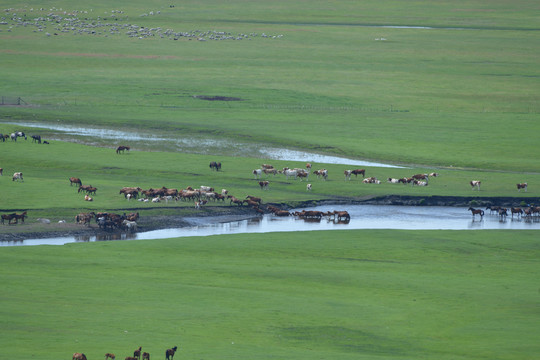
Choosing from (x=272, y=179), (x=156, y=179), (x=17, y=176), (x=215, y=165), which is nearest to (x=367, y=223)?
(x=272, y=179)

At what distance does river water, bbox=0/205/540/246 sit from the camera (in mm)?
40375

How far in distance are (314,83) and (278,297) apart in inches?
2624

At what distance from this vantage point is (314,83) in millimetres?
94188

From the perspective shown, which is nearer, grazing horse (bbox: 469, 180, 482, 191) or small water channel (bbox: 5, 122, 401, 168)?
grazing horse (bbox: 469, 180, 482, 191)

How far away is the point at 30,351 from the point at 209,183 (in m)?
27.1

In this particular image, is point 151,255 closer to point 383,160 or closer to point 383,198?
point 383,198

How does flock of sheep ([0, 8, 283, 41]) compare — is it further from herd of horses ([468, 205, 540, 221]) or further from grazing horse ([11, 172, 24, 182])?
herd of horses ([468, 205, 540, 221])

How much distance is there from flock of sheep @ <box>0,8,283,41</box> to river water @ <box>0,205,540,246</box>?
8010 centimetres

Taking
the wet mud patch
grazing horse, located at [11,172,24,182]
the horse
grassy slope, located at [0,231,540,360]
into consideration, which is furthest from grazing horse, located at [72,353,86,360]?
the wet mud patch

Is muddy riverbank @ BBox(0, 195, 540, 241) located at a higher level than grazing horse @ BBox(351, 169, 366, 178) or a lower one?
lower

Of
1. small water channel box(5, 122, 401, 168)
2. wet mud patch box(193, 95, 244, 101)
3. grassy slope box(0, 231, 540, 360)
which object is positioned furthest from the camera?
wet mud patch box(193, 95, 244, 101)

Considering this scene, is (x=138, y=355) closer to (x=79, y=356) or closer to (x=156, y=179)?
(x=79, y=356)

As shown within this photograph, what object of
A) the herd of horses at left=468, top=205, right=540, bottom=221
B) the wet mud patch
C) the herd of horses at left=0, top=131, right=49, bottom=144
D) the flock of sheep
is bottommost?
the herd of horses at left=468, top=205, right=540, bottom=221

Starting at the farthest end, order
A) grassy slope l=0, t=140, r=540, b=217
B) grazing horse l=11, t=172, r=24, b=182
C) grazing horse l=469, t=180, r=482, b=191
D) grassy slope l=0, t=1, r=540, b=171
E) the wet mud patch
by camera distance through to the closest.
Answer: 1. the wet mud patch
2. grassy slope l=0, t=1, r=540, b=171
3. grazing horse l=469, t=180, r=482, b=191
4. grazing horse l=11, t=172, r=24, b=182
5. grassy slope l=0, t=140, r=540, b=217
